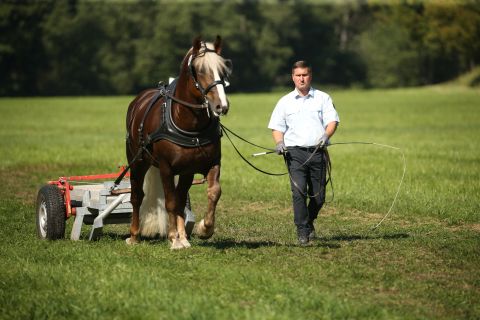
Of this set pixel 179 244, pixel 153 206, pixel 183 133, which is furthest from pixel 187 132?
pixel 153 206

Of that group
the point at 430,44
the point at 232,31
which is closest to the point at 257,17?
the point at 232,31

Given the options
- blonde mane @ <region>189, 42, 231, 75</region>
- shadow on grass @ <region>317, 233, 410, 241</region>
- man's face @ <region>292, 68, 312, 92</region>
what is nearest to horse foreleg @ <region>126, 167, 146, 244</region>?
blonde mane @ <region>189, 42, 231, 75</region>

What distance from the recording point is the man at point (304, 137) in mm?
10602

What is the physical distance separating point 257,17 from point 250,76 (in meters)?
9.52

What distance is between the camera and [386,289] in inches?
313

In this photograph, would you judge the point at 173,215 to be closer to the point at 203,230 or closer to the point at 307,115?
the point at 203,230

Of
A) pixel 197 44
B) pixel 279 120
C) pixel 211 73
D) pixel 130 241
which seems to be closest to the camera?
pixel 211 73

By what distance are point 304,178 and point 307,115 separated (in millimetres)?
796

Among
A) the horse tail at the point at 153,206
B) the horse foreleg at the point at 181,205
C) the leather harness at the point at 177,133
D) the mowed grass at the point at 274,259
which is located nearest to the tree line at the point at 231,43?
the mowed grass at the point at 274,259

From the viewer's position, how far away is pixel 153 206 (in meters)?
11.2

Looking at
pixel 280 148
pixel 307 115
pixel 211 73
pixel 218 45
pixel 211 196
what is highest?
pixel 218 45

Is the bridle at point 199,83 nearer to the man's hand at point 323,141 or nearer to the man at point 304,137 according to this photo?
the man at point 304,137

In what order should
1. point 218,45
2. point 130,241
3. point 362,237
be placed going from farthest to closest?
point 362,237 < point 130,241 < point 218,45

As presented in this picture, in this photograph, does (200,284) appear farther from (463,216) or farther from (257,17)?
(257,17)
